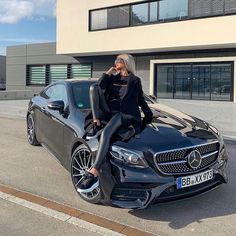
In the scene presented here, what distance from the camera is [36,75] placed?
31172 mm

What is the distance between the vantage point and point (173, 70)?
73.9ft

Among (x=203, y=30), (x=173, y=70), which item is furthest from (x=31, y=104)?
(x=173, y=70)

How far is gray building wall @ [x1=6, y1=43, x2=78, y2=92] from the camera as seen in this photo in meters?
29.7

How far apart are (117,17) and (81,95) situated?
18370mm

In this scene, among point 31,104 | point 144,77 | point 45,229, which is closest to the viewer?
point 45,229

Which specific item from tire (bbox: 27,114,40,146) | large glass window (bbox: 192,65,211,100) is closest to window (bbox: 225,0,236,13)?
large glass window (bbox: 192,65,211,100)

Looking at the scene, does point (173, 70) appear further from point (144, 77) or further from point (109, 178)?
point (109, 178)

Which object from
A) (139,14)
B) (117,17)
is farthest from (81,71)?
(139,14)

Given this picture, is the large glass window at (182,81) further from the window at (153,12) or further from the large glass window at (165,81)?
the window at (153,12)

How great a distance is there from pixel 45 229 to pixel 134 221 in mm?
939

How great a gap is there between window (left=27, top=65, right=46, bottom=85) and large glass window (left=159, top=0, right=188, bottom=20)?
536 inches

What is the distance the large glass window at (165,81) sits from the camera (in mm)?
22844

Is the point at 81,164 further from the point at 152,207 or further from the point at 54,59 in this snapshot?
the point at 54,59

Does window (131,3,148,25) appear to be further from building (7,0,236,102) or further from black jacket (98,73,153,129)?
black jacket (98,73,153,129)
